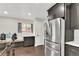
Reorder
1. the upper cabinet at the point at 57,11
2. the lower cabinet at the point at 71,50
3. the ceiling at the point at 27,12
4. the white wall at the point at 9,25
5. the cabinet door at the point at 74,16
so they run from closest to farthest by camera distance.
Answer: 1. the lower cabinet at the point at 71,50
2. the cabinet door at the point at 74,16
3. the upper cabinet at the point at 57,11
4. the white wall at the point at 9,25
5. the ceiling at the point at 27,12

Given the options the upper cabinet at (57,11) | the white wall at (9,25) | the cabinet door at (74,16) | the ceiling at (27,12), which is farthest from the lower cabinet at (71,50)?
the white wall at (9,25)

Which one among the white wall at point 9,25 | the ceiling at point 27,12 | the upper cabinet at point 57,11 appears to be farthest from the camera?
the ceiling at point 27,12

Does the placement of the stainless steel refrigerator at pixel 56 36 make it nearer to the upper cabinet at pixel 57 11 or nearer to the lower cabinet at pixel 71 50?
the lower cabinet at pixel 71 50

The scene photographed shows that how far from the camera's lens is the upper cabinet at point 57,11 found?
8.76ft

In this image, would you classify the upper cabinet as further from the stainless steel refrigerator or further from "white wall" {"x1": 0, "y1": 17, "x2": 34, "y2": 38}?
"white wall" {"x1": 0, "y1": 17, "x2": 34, "y2": 38}

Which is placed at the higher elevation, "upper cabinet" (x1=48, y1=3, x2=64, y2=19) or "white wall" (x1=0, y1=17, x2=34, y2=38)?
"upper cabinet" (x1=48, y1=3, x2=64, y2=19)

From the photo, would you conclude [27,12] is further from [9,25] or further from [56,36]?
[56,36]

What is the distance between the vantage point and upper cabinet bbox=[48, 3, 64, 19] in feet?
8.76

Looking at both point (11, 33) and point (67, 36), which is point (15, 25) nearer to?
point (11, 33)

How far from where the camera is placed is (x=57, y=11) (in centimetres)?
299

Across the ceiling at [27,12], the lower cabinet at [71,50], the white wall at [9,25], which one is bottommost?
the lower cabinet at [71,50]

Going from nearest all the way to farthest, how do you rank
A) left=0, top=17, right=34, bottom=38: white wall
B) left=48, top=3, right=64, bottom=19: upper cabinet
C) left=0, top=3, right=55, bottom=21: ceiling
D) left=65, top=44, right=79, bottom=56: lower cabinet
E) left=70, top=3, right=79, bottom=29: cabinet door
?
1. left=65, top=44, right=79, bottom=56: lower cabinet
2. left=70, top=3, right=79, bottom=29: cabinet door
3. left=48, top=3, right=64, bottom=19: upper cabinet
4. left=0, top=17, right=34, bottom=38: white wall
5. left=0, top=3, right=55, bottom=21: ceiling

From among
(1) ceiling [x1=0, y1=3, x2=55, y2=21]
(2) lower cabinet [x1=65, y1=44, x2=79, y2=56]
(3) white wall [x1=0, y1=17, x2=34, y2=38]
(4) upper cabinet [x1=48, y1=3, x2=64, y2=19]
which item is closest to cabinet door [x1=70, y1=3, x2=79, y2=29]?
(4) upper cabinet [x1=48, y1=3, x2=64, y2=19]

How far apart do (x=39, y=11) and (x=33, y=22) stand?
472mm
